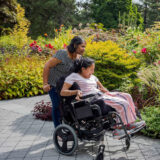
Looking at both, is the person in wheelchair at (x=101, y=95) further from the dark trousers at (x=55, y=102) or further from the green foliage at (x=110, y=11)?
the green foliage at (x=110, y=11)

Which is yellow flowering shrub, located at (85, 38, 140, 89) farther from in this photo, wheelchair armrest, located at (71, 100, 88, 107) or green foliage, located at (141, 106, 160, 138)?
wheelchair armrest, located at (71, 100, 88, 107)

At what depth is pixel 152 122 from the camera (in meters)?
4.11

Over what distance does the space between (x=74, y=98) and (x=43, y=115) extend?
2.08m

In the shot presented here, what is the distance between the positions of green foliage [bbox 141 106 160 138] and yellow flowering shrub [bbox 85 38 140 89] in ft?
5.24

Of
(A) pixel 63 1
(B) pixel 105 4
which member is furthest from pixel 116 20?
(A) pixel 63 1

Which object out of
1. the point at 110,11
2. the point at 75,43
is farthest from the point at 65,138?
the point at 110,11

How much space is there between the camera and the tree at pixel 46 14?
26016 mm

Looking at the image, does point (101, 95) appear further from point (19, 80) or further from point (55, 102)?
point (19, 80)

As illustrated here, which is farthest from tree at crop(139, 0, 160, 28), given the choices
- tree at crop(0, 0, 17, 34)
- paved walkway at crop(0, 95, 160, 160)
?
paved walkway at crop(0, 95, 160, 160)

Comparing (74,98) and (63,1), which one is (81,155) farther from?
(63,1)

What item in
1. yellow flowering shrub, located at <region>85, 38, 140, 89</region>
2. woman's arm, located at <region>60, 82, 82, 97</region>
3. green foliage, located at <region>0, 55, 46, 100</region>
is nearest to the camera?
woman's arm, located at <region>60, 82, 82, 97</region>

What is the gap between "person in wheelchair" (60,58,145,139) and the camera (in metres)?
3.09

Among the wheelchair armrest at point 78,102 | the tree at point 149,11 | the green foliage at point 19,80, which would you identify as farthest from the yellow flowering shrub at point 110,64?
the tree at point 149,11

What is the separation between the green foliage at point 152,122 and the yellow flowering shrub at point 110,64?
5.24ft
